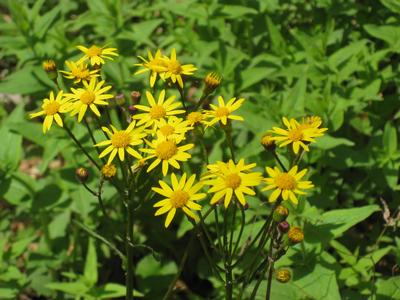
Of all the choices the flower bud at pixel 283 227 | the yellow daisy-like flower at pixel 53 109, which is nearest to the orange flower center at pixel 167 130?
the yellow daisy-like flower at pixel 53 109

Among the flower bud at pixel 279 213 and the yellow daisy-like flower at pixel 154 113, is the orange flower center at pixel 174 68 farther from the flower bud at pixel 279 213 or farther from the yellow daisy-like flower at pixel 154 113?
the flower bud at pixel 279 213

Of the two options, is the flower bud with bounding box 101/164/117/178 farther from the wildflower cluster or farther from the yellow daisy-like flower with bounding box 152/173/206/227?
the yellow daisy-like flower with bounding box 152/173/206/227

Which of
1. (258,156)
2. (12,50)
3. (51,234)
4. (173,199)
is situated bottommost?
(51,234)

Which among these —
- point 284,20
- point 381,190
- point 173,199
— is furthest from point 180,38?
point 173,199

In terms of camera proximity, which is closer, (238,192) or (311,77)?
(238,192)

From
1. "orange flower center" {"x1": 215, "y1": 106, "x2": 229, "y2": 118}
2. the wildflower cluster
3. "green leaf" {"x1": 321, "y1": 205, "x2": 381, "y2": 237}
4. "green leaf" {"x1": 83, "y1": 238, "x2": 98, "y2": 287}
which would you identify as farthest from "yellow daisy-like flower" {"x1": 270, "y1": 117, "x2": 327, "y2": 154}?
"green leaf" {"x1": 83, "y1": 238, "x2": 98, "y2": 287}

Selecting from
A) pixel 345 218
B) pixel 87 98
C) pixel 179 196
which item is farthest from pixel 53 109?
pixel 345 218

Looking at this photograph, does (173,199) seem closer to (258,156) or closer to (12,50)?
(258,156)

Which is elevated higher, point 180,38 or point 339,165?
point 180,38
